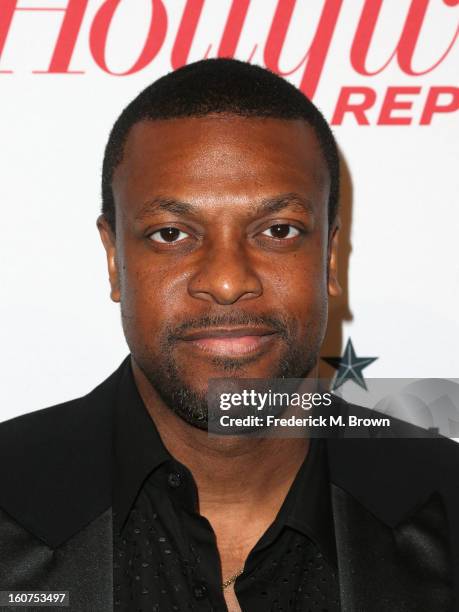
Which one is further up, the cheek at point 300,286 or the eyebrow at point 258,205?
the eyebrow at point 258,205

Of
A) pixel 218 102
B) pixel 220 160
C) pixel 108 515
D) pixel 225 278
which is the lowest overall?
pixel 108 515

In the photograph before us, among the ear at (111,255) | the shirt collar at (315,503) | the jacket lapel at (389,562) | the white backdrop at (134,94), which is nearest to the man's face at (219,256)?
the ear at (111,255)

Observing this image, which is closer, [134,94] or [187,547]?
[187,547]

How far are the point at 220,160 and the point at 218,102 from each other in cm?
15

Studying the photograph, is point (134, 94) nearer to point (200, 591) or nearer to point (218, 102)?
point (218, 102)

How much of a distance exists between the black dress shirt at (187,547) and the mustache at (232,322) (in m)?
0.24

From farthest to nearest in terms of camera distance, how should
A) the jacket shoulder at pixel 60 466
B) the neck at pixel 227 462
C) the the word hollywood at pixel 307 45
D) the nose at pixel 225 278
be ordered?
the the word hollywood at pixel 307 45 < the neck at pixel 227 462 < the jacket shoulder at pixel 60 466 < the nose at pixel 225 278

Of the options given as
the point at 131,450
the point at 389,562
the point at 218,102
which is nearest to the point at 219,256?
the point at 218,102

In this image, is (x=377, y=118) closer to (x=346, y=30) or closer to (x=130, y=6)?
(x=346, y=30)

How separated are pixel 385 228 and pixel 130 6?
0.90 meters

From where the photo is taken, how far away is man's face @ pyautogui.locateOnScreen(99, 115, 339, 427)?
166 centimetres

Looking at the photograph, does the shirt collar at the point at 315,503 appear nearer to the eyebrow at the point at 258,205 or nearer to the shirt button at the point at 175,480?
the shirt button at the point at 175,480

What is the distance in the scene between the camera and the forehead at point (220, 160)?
1.68 m

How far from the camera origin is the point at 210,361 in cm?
169
